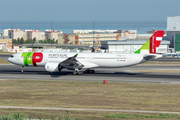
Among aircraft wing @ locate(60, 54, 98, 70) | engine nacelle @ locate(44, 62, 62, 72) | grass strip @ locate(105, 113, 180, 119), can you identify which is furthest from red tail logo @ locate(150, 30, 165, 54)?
grass strip @ locate(105, 113, 180, 119)

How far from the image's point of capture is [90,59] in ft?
157

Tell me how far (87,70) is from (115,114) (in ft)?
95.9

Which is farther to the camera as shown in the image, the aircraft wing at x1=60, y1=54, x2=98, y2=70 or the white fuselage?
the white fuselage

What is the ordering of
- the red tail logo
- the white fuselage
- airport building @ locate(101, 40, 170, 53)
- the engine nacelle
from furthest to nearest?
airport building @ locate(101, 40, 170, 53) < the red tail logo < the white fuselage < the engine nacelle

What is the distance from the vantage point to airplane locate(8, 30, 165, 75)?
46.2 meters

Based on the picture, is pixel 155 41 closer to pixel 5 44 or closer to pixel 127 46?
pixel 127 46

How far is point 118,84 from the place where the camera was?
37594 mm

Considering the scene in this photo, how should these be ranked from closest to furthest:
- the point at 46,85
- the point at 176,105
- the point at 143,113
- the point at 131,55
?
the point at 143,113 < the point at 176,105 < the point at 46,85 < the point at 131,55

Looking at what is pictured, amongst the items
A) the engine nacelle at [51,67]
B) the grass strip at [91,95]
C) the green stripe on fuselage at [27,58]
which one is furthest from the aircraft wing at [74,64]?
the grass strip at [91,95]

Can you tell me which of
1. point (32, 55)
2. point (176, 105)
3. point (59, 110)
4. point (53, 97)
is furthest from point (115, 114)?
point (32, 55)

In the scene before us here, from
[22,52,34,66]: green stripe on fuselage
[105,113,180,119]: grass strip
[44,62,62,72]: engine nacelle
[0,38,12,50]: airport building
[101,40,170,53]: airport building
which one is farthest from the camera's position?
[0,38,12,50]: airport building

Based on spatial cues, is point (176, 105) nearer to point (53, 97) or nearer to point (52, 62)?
point (53, 97)

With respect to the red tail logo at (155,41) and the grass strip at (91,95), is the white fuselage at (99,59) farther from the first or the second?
the grass strip at (91,95)

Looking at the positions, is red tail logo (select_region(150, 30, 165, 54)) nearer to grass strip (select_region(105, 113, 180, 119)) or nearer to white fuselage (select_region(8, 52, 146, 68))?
white fuselage (select_region(8, 52, 146, 68))
